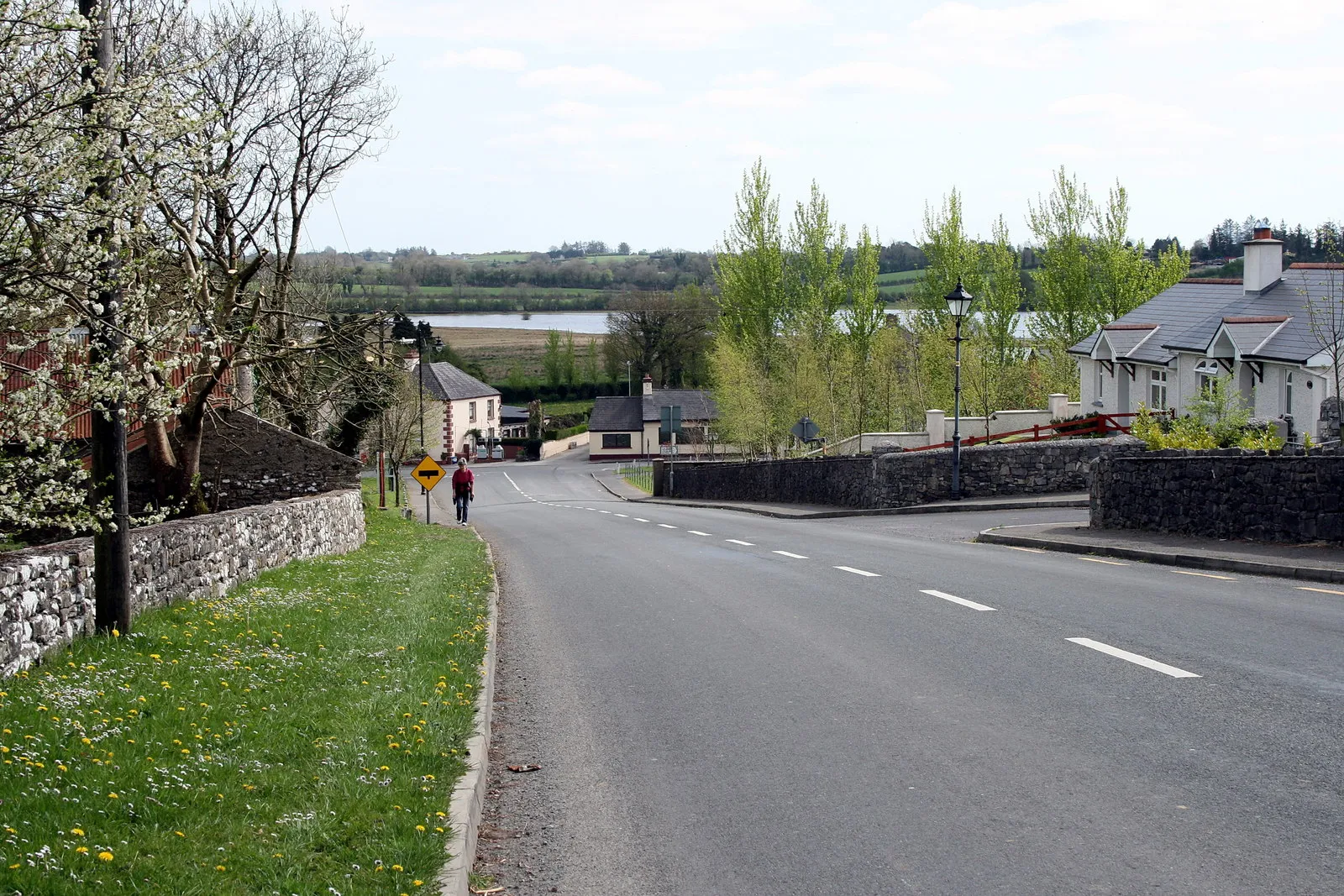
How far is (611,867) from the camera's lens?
5.43m

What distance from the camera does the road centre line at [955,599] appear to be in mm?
12203

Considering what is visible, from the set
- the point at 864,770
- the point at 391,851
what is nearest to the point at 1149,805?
the point at 864,770

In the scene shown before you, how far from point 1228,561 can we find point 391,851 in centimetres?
1311

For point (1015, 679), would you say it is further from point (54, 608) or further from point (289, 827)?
point (54, 608)

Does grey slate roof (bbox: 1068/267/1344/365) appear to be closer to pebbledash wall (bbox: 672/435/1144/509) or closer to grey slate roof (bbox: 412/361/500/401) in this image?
pebbledash wall (bbox: 672/435/1144/509)

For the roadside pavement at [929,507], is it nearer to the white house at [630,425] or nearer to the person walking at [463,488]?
the person walking at [463,488]

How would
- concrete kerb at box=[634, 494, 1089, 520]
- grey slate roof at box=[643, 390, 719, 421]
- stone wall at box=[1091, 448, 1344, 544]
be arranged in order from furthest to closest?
grey slate roof at box=[643, 390, 719, 421] < concrete kerb at box=[634, 494, 1089, 520] < stone wall at box=[1091, 448, 1344, 544]

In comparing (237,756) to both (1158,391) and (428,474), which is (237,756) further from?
(1158,391)

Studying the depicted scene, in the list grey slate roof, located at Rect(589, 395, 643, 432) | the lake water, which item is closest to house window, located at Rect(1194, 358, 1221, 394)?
grey slate roof, located at Rect(589, 395, 643, 432)

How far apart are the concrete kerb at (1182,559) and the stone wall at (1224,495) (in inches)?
63.3

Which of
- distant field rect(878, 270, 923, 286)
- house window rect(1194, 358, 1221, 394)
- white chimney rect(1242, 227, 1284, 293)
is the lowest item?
house window rect(1194, 358, 1221, 394)

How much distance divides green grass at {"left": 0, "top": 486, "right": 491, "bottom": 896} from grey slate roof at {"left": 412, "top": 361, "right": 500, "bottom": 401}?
8987cm

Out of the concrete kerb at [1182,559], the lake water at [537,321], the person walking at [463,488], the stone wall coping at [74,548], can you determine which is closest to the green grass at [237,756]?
the stone wall coping at [74,548]

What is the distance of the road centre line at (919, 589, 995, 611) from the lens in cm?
1220
